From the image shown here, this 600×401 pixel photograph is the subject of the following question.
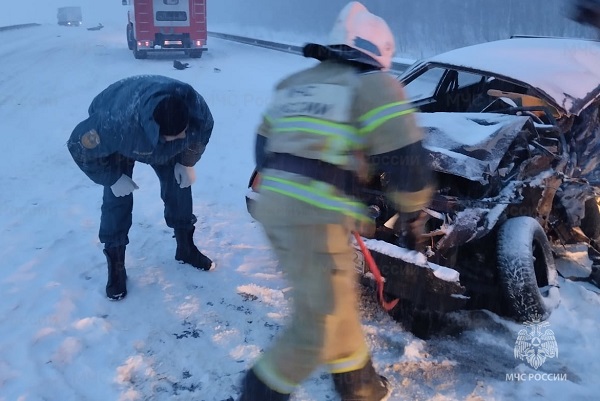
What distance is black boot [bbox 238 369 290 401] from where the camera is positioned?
2066mm

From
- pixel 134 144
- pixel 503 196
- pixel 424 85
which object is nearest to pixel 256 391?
pixel 134 144

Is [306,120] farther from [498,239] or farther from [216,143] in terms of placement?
[216,143]

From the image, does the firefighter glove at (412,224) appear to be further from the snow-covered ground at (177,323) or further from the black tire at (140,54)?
the black tire at (140,54)

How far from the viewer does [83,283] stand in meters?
3.63

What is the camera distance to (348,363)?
2176 millimetres

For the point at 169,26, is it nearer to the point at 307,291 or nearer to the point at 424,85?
the point at 424,85

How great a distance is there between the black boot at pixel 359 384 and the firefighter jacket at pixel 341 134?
0.72m

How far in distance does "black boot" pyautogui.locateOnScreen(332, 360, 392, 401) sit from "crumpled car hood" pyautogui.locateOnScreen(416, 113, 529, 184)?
4.27 ft

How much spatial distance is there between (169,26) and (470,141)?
48.5 ft

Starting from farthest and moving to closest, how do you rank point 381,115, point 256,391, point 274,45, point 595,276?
point 274,45
point 595,276
point 256,391
point 381,115

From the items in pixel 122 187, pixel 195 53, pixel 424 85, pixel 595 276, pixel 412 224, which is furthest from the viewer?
pixel 195 53

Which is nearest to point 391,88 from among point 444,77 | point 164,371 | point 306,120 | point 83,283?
point 306,120

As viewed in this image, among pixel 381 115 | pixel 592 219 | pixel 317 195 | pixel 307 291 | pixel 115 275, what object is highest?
pixel 381 115

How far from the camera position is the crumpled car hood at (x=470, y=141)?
3066 mm
